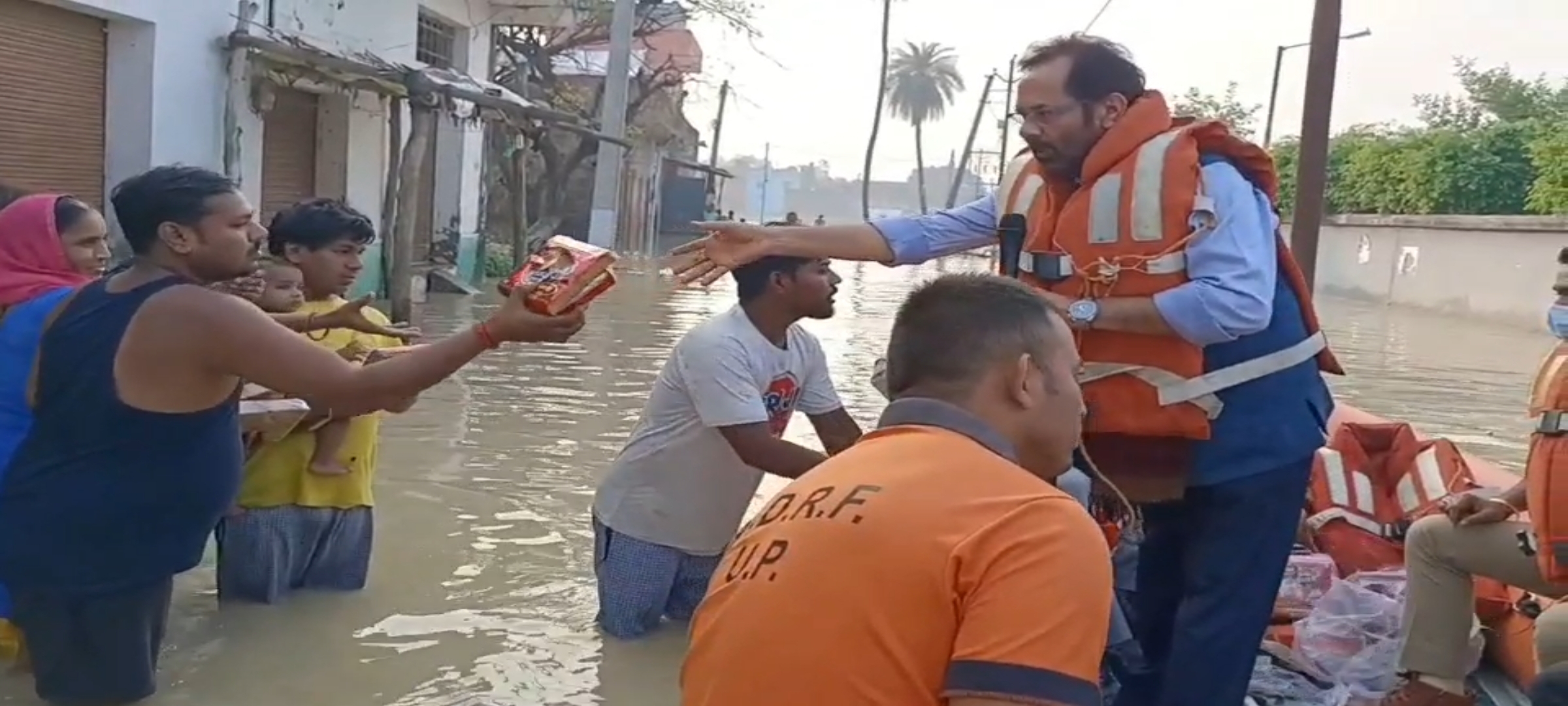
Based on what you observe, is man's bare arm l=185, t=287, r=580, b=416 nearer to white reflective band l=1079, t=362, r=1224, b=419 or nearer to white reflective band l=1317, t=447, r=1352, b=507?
white reflective band l=1079, t=362, r=1224, b=419

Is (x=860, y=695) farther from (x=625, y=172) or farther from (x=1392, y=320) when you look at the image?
(x=625, y=172)

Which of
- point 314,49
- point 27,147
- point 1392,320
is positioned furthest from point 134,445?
point 1392,320

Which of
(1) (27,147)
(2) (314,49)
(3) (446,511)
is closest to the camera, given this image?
(3) (446,511)

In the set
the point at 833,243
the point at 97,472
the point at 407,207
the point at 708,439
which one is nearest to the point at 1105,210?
the point at 833,243

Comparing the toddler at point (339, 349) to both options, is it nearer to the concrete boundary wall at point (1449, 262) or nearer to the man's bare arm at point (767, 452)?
the man's bare arm at point (767, 452)

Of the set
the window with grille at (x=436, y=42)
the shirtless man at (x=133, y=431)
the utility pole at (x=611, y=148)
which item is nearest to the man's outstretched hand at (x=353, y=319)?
the shirtless man at (x=133, y=431)

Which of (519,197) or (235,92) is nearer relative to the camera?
(235,92)

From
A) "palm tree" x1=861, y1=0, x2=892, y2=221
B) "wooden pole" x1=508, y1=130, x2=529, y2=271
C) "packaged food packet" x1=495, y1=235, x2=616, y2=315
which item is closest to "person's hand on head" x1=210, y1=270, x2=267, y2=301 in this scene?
"packaged food packet" x1=495, y1=235, x2=616, y2=315

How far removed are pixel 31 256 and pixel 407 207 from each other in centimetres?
954

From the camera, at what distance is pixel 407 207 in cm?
1352

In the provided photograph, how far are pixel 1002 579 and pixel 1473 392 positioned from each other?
1214cm

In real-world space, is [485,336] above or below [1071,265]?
below

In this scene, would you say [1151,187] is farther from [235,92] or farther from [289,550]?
[235,92]

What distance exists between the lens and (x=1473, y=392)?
492 inches
